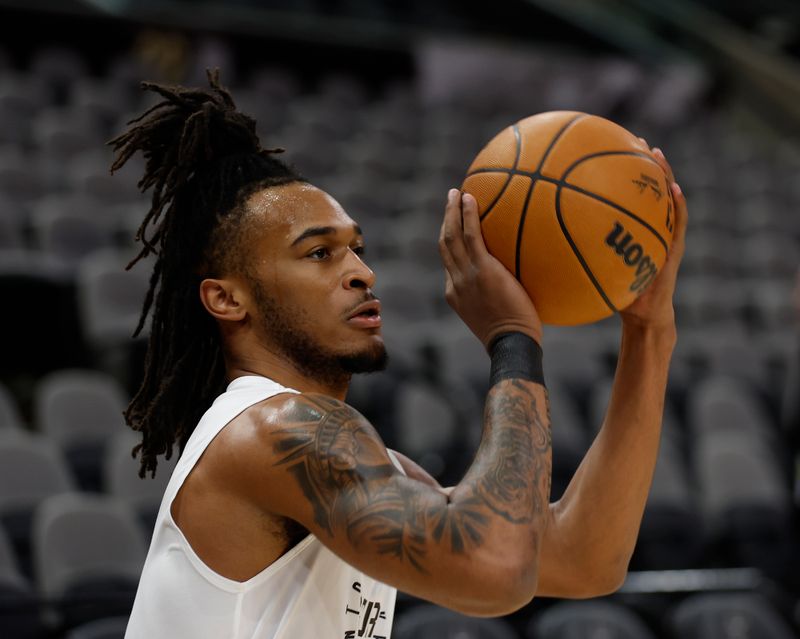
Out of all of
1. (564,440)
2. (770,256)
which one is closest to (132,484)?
(564,440)

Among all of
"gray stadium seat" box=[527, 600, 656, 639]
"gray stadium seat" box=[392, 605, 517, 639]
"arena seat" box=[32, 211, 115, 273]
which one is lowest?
"gray stadium seat" box=[392, 605, 517, 639]

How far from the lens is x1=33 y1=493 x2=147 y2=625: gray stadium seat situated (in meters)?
3.42

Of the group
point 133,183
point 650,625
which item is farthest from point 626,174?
point 133,183

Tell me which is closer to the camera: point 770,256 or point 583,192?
point 583,192

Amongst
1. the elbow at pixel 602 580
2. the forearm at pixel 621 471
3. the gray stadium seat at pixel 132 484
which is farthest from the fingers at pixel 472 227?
the gray stadium seat at pixel 132 484

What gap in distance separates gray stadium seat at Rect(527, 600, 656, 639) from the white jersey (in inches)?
74.9

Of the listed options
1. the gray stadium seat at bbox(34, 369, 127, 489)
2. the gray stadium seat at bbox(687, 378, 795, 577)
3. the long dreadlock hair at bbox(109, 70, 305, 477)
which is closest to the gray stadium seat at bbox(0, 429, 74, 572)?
the gray stadium seat at bbox(34, 369, 127, 489)

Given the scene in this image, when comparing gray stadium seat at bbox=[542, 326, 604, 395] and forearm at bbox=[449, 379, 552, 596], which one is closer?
forearm at bbox=[449, 379, 552, 596]

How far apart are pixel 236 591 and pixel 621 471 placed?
75 cm

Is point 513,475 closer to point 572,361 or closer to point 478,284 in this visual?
point 478,284

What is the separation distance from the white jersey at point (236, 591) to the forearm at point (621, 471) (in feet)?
1.55

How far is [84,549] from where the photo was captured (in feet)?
11.4

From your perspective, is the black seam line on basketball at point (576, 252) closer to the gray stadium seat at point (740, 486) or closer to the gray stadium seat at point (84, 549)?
the gray stadium seat at point (84, 549)

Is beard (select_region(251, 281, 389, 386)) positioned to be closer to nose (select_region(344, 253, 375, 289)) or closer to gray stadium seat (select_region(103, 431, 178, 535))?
nose (select_region(344, 253, 375, 289))
